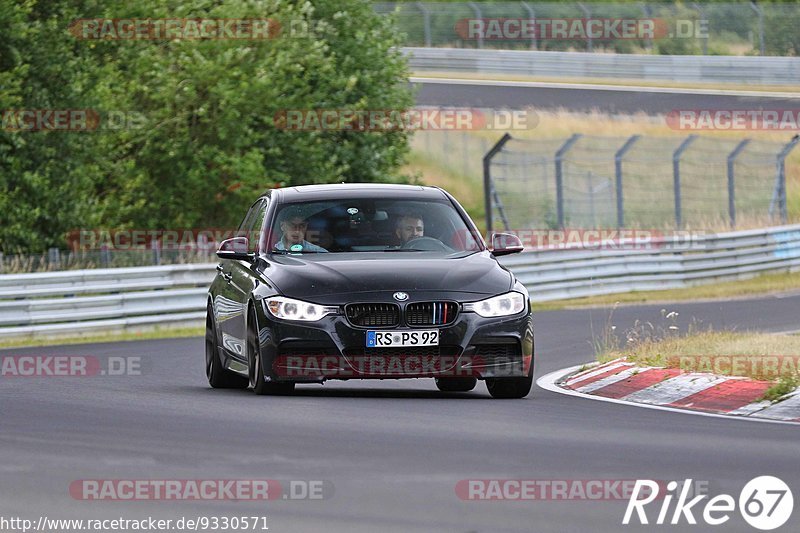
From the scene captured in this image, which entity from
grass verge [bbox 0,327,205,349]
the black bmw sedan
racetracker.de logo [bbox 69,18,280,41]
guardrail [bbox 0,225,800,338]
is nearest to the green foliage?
racetracker.de logo [bbox 69,18,280,41]

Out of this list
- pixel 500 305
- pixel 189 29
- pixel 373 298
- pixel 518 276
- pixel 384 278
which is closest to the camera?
pixel 373 298

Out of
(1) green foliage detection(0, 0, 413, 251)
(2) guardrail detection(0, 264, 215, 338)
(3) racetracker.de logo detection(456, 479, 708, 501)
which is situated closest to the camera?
(3) racetracker.de logo detection(456, 479, 708, 501)

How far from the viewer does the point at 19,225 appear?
2872 centimetres

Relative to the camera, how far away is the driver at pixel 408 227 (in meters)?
13.3

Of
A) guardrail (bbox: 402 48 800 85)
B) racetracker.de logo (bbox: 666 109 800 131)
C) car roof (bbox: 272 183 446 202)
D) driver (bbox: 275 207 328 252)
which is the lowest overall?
racetracker.de logo (bbox: 666 109 800 131)

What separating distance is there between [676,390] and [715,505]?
535 cm

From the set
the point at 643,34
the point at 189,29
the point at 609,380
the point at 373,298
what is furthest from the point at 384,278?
the point at 643,34

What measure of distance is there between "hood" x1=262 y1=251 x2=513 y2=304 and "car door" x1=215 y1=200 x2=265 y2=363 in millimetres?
597

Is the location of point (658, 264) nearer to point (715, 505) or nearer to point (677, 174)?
point (677, 174)

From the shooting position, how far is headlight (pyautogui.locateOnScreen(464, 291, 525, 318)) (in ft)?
40.1

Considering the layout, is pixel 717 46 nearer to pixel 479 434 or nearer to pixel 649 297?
pixel 649 297

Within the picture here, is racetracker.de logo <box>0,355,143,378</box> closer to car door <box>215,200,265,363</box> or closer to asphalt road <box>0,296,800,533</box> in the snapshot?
asphalt road <box>0,296,800,533</box>

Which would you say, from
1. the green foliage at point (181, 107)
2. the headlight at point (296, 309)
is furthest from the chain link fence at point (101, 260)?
the headlight at point (296, 309)

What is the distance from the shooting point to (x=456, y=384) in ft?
45.6
